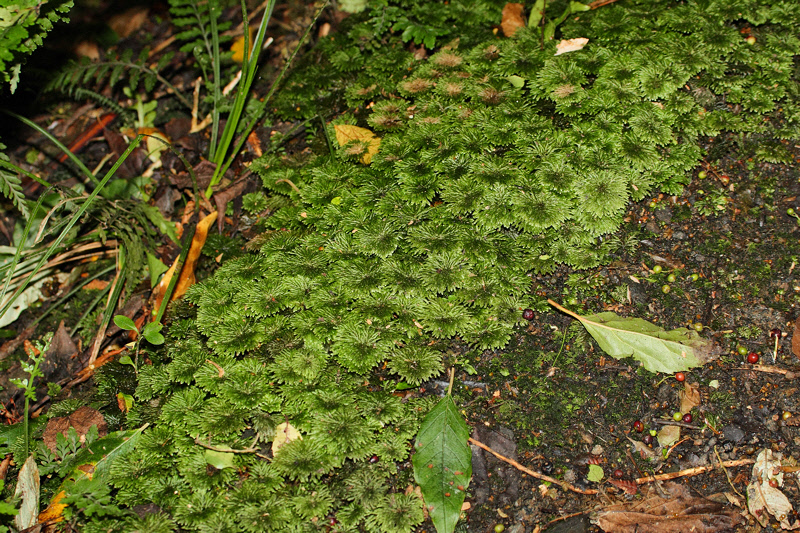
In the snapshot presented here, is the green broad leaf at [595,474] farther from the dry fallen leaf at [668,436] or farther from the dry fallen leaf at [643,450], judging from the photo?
the dry fallen leaf at [668,436]

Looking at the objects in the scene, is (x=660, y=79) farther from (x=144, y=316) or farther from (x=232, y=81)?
(x=144, y=316)

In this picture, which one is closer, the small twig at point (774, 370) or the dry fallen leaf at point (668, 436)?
the dry fallen leaf at point (668, 436)

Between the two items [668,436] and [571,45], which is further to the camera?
[571,45]

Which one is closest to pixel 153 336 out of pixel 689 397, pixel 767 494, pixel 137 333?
pixel 137 333

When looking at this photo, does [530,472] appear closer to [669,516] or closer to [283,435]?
[669,516]

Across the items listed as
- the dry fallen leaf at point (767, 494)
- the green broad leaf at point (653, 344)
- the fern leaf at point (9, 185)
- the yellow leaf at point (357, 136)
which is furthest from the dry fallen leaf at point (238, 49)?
the dry fallen leaf at point (767, 494)

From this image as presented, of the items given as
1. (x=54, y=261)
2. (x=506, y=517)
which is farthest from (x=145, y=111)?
(x=506, y=517)
